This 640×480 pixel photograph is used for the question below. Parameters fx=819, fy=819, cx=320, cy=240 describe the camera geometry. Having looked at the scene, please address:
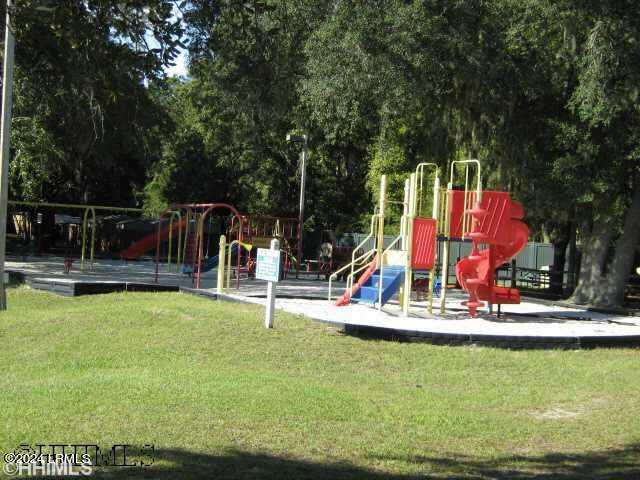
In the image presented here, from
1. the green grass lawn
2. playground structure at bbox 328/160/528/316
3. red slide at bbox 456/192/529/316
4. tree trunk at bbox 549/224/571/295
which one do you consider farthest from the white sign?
tree trunk at bbox 549/224/571/295

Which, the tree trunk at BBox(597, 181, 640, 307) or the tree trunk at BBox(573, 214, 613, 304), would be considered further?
the tree trunk at BBox(573, 214, 613, 304)

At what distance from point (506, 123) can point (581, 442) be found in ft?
47.8

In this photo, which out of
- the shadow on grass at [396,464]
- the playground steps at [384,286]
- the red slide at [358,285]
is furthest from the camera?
the red slide at [358,285]

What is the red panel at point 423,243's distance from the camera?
601 inches

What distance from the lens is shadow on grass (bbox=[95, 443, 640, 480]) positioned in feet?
18.7

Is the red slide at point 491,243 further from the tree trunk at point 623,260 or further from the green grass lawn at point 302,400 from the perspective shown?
the tree trunk at point 623,260

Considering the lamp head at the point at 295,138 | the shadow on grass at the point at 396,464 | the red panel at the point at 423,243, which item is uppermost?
the lamp head at the point at 295,138

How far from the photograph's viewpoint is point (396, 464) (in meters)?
6.24

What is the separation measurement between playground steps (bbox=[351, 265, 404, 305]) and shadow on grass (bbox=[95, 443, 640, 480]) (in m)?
8.53

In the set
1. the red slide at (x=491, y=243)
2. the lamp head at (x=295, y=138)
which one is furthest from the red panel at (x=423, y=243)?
the lamp head at (x=295, y=138)

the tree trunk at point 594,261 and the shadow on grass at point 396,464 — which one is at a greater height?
the tree trunk at point 594,261

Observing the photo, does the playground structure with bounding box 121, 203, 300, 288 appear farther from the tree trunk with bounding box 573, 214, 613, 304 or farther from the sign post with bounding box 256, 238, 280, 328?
the tree trunk with bounding box 573, 214, 613, 304

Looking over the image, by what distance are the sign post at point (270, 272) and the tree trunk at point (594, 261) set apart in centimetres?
1113

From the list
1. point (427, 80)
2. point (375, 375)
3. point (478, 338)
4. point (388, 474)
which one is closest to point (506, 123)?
point (427, 80)
